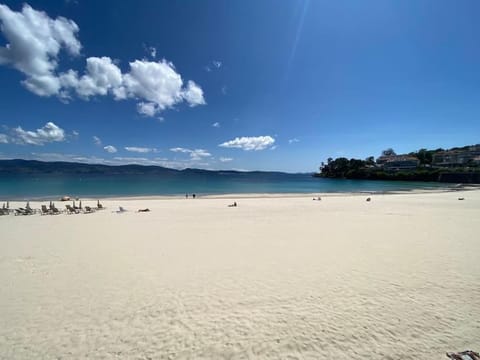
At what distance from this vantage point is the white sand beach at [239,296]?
3428 mm

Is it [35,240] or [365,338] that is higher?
[35,240]

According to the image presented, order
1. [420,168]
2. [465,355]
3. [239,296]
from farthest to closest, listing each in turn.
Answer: [420,168] → [239,296] → [465,355]

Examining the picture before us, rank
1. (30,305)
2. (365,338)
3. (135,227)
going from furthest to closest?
(135,227) → (30,305) → (365,338)

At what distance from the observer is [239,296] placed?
4762 mm

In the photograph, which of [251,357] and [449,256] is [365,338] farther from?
[449,256]

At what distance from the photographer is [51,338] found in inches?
140

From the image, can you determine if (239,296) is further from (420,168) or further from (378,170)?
→ (420,168)

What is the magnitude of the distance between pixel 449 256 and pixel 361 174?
106 metres

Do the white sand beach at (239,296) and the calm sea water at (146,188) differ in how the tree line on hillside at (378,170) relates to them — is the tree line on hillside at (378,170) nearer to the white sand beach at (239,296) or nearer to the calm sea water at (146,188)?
the calm sea water at (146,188)

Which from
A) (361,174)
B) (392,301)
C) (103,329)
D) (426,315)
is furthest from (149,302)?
(361,174)

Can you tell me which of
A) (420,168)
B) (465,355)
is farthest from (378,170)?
(465,355)

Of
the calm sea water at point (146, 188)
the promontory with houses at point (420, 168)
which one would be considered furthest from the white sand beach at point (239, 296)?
the promontory with houses at point (420, 168)

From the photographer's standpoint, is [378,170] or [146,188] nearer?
[146,188]

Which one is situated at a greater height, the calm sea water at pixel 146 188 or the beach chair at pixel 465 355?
the calm sea water at pixel 146 188
